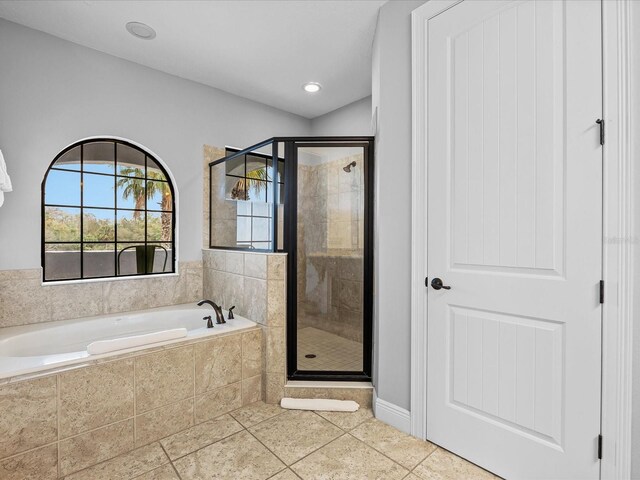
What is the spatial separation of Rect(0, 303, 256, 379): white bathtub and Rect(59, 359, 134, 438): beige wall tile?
8 cm

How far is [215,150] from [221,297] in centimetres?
149

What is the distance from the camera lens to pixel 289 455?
5.71 feet

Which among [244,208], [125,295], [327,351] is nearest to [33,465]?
[125,295]

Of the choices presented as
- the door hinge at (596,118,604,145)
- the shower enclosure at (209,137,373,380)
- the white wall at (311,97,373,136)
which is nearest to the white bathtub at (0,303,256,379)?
the shower enclosure at (209,137,373,380)

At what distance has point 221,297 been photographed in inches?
114

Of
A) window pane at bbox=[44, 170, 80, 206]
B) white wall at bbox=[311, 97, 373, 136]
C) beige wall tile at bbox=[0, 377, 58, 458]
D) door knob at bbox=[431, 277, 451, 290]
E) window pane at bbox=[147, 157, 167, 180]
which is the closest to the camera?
beige wall tile at bbox=[0, 377, 58, 458]

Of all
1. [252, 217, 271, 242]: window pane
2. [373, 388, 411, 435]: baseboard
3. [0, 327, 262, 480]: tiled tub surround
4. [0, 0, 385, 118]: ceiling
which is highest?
[0, 0, 385, 118]: ceiling

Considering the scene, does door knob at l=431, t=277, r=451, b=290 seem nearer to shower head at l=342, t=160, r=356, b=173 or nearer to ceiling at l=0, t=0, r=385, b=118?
shower head at l=342, t=160, r=356, b=173

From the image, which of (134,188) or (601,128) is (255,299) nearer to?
(134,188)

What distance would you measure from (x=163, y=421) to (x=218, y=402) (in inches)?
13.6

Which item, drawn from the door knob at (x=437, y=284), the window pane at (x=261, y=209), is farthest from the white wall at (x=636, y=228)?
the window pane at (x=261, y=209)

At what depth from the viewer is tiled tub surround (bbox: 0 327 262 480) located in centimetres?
151

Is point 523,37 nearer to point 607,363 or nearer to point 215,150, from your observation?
point 607,363

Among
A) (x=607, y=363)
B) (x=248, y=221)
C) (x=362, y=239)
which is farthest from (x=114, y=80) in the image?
(x=607, y=363)
